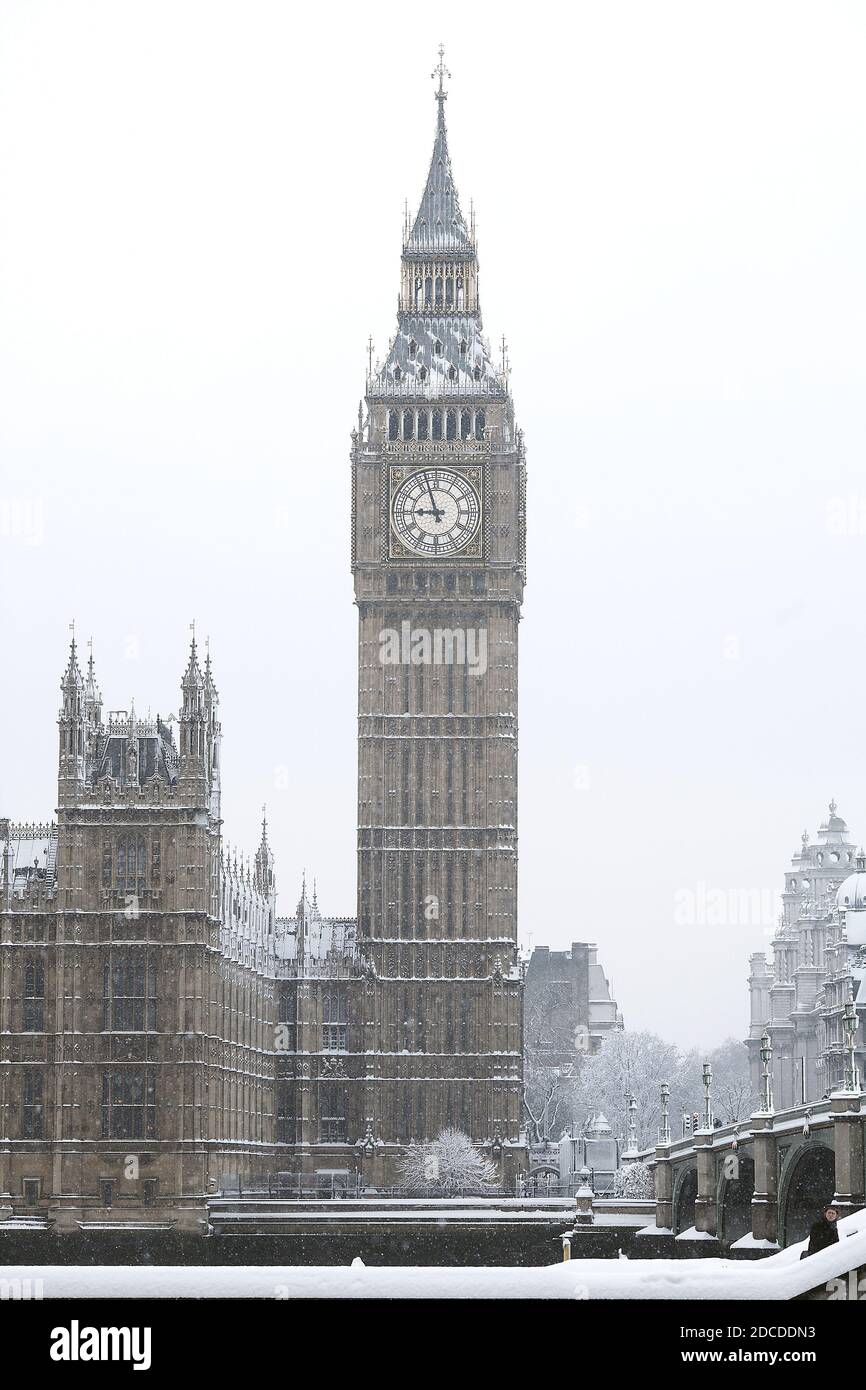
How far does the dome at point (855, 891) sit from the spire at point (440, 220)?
34.8m

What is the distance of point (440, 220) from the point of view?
4518 inches

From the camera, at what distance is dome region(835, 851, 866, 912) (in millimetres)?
119312

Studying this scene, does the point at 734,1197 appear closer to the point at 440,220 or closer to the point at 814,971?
the point at 440,220

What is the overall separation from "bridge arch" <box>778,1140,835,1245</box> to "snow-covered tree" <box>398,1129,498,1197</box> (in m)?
35.9

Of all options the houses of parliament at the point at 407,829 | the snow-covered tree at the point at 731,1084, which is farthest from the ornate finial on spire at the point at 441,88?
the snow-covered tree at the point at 731,1084

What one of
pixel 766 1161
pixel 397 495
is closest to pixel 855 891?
pixel 397 495

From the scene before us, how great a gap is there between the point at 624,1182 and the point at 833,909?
30.0 metres

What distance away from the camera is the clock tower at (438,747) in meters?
105

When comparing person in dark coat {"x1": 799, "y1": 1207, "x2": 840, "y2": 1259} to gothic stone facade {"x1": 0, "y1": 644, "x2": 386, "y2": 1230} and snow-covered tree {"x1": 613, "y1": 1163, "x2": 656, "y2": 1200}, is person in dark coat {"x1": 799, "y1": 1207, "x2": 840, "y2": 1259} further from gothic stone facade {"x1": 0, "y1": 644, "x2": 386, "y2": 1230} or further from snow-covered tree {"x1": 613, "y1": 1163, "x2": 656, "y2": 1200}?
snow-covered tree {"x1": 613, "y1": 1163, "x2": 656, "y2": 1200}

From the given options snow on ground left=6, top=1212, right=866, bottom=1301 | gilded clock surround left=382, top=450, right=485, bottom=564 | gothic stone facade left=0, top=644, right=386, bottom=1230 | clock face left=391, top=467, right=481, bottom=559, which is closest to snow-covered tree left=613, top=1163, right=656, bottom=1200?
gothic stone facade left=0, top=644, right=386, bottom=1230
